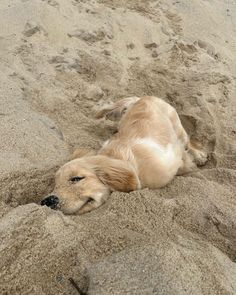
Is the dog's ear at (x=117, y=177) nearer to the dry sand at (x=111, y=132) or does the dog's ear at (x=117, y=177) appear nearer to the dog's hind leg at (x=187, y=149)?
the dry sand at (x=111, y=132)

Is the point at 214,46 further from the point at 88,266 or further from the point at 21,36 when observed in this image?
the point at 88,266

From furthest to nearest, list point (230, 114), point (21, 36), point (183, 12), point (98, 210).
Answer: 1. point (183, 12)
2. point (21, 36)
3. point (230, 114)
4. point (98, 210)

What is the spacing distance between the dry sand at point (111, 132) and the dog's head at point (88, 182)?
0.38 ft

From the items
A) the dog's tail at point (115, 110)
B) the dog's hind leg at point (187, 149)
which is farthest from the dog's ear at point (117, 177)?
the dog's tail at point (115, 110)

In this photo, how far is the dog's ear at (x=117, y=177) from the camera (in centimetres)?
324

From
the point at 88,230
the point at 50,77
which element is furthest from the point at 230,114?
the point at 88,230

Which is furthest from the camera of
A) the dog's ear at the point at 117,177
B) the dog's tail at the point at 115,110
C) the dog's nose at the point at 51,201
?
the dog's tail at the point at 115,110

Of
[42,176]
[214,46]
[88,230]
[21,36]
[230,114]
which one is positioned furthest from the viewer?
[214,46]

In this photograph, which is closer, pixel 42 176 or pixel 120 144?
pixel 42 176

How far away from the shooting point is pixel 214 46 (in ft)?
19.2

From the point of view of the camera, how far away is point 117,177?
3.25m

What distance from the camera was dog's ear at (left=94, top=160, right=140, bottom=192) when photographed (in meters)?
3.24

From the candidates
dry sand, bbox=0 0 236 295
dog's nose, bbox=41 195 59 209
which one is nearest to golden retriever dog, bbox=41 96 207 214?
dog's nose, bbox=41 195 59 209

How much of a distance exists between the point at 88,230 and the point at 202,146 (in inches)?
80.1
